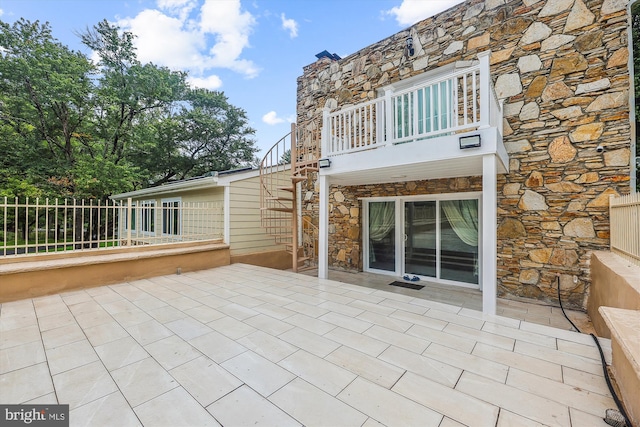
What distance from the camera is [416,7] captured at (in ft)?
20.3

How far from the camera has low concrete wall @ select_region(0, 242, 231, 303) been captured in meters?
3.70

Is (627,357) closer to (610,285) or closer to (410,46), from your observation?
(610,285)

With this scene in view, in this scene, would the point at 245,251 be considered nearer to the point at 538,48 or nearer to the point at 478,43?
the point at 478,43

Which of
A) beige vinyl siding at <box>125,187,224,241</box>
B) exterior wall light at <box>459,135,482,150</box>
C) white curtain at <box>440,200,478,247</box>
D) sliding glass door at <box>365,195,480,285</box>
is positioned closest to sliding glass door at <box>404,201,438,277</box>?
A: sliding glass door at <box>365,195,480,285</box>

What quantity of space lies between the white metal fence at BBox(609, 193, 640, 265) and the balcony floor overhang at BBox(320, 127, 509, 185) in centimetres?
139

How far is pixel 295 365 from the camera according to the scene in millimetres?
2086

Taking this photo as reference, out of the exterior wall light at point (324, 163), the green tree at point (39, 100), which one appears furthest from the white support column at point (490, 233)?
the green tree at point (39, 100)

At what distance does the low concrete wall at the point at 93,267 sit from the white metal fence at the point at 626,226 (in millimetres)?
6628

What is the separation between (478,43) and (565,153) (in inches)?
103

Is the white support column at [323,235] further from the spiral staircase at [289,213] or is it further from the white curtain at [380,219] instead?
the white curtain at [380,219]

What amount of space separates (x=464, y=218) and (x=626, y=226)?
95.9 inches

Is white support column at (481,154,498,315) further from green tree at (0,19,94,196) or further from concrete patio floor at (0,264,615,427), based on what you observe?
green tree at (0,19,94,196)

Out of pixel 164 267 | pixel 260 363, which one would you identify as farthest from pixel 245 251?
pixel 260 363

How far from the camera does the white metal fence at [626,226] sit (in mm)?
2805
